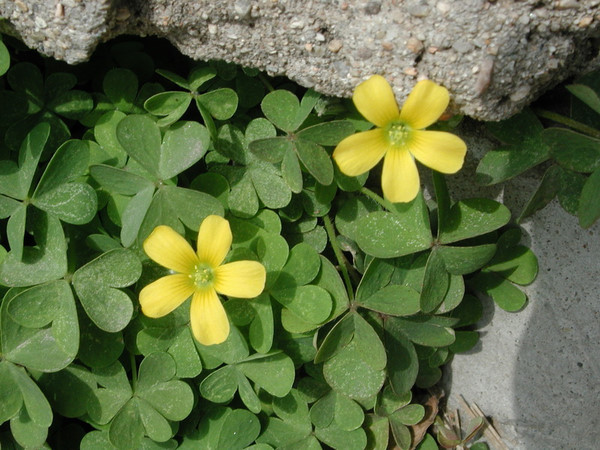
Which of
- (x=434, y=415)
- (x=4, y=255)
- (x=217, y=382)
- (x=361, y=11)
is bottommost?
(x=434, y=415)

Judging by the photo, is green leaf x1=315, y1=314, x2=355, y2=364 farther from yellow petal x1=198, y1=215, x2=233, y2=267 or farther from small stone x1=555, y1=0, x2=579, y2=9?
small stone x1=555, y1=0, x2=579, y2=9

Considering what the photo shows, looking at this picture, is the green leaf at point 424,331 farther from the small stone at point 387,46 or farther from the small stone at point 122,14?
the small stone at point 122,14

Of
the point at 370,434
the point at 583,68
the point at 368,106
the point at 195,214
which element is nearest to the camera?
the point at 368,106

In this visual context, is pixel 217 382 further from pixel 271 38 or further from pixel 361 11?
pixel 361 11

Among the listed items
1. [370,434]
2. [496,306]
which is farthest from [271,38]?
[370,434]

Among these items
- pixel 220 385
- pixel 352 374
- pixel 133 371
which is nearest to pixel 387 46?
pixel 352 374

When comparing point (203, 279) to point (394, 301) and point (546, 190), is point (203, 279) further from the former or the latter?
point (546, 190)
